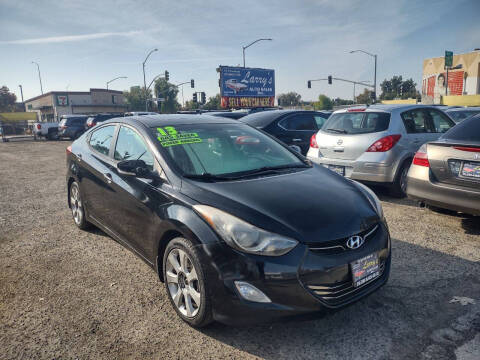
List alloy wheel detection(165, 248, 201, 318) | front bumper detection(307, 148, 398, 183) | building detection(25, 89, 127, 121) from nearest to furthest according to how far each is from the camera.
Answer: alloy wheel detection(165, 248, 201, 318), front bumper detection(307, 148, 398, 183), building detection(25, 89, 127, 121)

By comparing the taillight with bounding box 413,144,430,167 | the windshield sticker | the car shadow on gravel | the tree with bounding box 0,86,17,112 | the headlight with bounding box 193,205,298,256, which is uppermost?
the tree with bounding box 0,86,17,112

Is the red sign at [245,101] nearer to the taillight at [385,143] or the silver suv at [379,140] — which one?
the silver suv at [379,140]

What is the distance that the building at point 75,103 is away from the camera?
69250 mm

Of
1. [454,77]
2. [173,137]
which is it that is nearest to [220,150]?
[173,137]

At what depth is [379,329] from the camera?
9.03 ft

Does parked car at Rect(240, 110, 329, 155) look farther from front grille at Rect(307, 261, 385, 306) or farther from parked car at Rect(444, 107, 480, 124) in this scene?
front grille at Rect(307, 261, 385, 306)

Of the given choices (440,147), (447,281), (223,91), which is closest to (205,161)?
(447,281)

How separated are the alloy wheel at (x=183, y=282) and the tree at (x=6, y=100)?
368 feet

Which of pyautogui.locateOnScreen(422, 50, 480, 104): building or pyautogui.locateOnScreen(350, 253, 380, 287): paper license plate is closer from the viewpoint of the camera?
pyautogui.locateOnScreen(350, 253, 380, 287): paper license plate

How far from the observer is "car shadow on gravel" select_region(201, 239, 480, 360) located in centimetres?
253

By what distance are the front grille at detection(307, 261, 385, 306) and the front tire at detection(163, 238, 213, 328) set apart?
2.44ft

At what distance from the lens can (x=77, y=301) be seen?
10.8ft

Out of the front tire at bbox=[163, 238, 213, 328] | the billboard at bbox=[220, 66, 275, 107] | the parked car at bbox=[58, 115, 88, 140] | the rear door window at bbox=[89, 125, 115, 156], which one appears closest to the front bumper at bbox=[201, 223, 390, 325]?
the front tire at bbox=[163, 238, 213, 328]

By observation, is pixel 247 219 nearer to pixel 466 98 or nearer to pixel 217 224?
pixel 217 224
